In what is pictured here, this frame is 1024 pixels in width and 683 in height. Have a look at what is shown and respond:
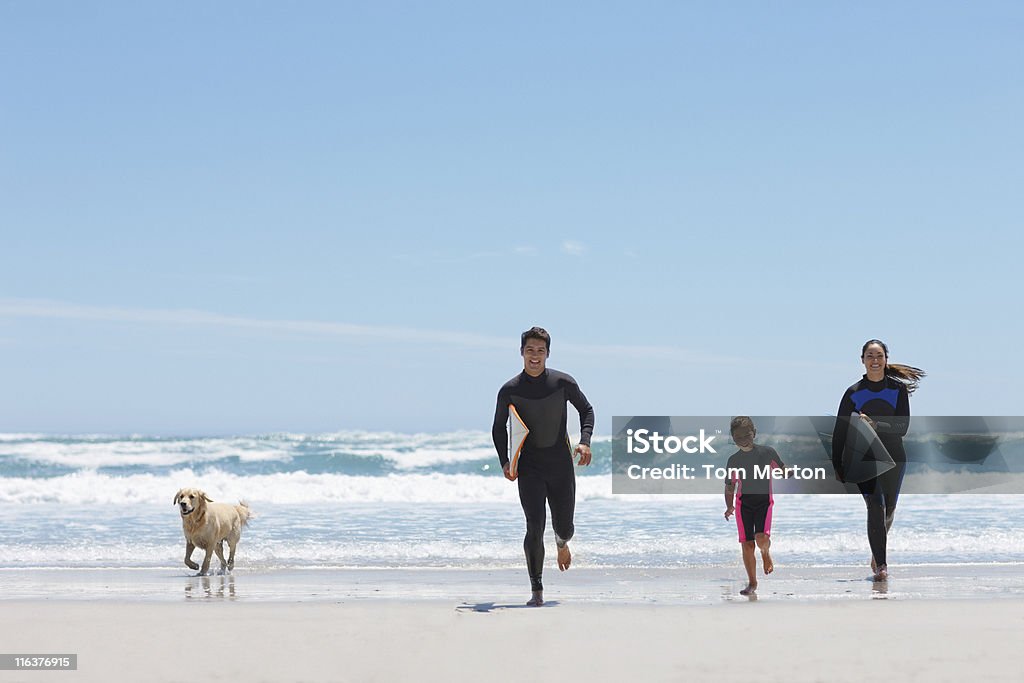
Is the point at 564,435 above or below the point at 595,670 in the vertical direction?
above

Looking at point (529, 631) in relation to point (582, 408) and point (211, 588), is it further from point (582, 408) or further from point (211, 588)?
point (211, 588)

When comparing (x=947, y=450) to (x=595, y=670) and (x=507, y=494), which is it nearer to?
(x=507, y=494)

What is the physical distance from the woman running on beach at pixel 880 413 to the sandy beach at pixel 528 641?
120 centimetres

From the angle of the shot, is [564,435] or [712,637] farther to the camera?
[564,435]

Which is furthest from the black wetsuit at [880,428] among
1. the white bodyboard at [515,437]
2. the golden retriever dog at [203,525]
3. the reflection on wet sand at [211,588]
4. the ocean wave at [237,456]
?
the ocean wave at [237,456]

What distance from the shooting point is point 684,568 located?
977 cm

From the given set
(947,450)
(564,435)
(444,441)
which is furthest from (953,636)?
(444,441)

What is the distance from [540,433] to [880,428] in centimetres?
281

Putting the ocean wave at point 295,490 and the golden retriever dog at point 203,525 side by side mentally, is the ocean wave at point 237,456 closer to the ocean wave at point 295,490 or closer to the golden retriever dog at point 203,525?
the ocean wave at point 295,490

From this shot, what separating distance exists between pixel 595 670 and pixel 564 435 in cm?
224

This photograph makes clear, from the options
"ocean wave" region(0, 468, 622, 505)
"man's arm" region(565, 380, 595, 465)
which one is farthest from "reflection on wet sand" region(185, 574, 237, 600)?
"ocean wave" region(0, 468, 622, 505)

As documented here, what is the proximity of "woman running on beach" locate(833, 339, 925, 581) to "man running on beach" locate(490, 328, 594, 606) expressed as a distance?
2.31m

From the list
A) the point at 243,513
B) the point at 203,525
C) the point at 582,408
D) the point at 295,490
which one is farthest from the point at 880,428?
the point at 295,490

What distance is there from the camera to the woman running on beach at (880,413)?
7.84m
